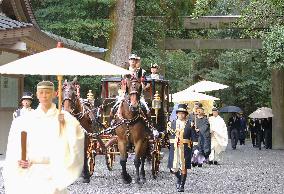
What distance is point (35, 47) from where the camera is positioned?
19.1 meters

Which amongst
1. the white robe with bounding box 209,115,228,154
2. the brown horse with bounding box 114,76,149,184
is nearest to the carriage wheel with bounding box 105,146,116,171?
the brown horse with bounding box 114,76,149,184

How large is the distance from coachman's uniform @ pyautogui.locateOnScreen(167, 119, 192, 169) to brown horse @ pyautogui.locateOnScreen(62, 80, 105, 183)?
1767mm

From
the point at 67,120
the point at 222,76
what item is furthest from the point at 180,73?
the point at 67,120

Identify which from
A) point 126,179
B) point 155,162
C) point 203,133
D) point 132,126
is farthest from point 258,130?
point 132,126

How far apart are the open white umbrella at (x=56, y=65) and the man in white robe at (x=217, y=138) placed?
38.5 ft

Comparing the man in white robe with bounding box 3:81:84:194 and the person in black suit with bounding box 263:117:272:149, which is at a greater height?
the man in white robe with bounding box 3:81:84:194

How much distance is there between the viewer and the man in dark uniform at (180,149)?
1298cm

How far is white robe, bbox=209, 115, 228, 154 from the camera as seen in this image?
21797mm

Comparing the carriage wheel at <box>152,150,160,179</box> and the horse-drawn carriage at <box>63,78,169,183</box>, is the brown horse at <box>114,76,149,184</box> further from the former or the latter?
the carriage wheel at <box>152,150,160,179</box>

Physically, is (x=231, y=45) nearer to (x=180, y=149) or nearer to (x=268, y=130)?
(x=268, y=130)

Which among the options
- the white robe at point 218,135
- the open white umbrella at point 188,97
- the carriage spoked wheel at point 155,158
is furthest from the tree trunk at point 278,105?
the carriage spoked wheel at point 155,158

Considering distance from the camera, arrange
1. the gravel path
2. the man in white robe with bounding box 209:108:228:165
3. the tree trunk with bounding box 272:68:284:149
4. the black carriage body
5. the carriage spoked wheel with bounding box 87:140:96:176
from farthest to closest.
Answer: the tree trunk with bounding box 272:68:284:149 < the man in white robe with bounding box 209:108:228:165 < the black carriage body < the carriage spoked wheel with bounding box 87:140:96:176 < the gravel path

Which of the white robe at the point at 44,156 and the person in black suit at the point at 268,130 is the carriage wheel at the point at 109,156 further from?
the person in black suit at the point at 268,130

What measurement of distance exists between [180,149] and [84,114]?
2.64 metres
